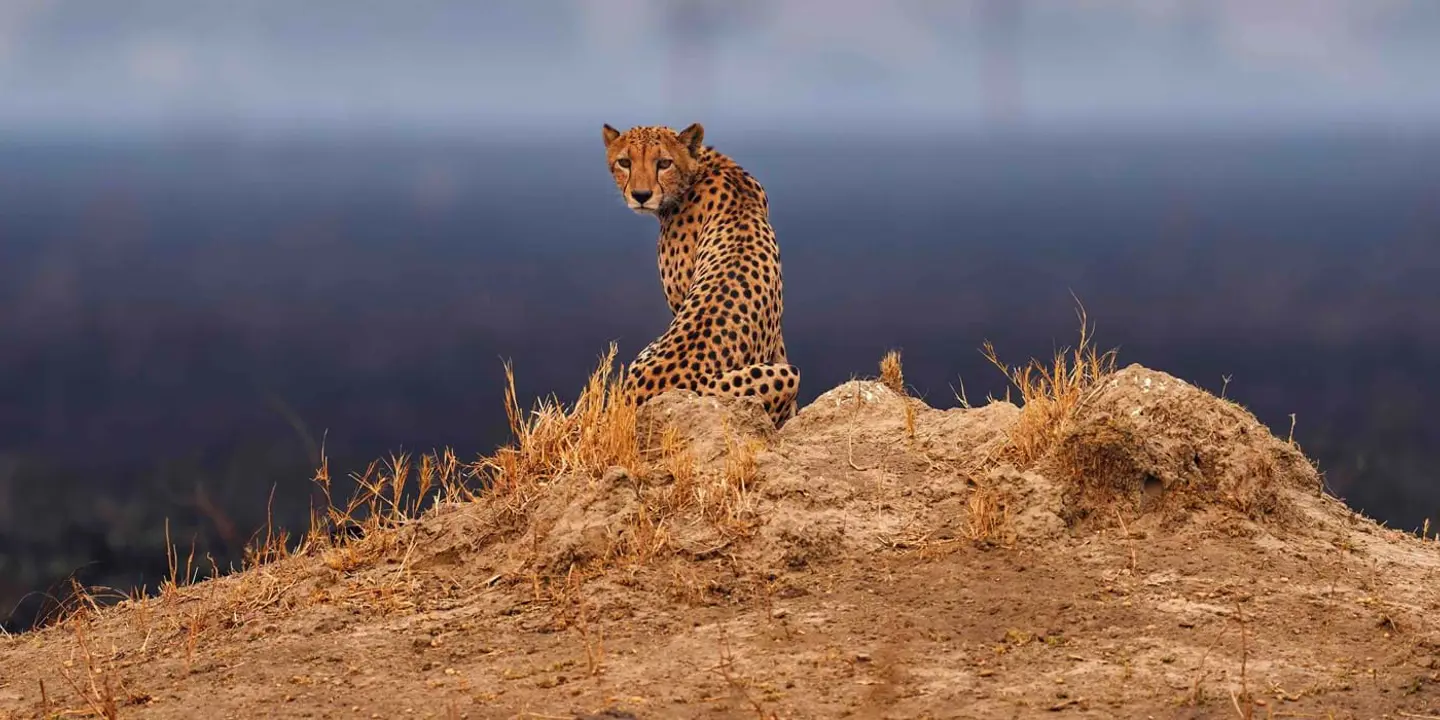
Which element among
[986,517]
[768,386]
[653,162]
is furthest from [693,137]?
[986,517]

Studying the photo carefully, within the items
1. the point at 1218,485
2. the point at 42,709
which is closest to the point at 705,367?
the point at 1218,485

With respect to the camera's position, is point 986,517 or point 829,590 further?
point 986,517

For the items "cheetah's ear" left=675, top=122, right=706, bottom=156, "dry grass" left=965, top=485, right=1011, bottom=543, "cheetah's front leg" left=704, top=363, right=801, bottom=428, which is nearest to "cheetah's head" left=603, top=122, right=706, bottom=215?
"cheetah's ear" left=675, top=122, right=706, bottom=156

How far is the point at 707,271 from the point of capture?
777 centimetres

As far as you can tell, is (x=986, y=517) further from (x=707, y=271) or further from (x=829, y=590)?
(x=707, y=271)

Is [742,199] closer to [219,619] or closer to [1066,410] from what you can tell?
[1066,410]

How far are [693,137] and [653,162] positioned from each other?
275 mm

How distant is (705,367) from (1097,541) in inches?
79.8

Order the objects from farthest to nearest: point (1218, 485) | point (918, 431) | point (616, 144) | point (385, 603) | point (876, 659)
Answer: point (616, 144) → point (918, 431) → point (1218, 485) → point (385, 603) → point (876, 659)

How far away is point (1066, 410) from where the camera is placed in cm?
657

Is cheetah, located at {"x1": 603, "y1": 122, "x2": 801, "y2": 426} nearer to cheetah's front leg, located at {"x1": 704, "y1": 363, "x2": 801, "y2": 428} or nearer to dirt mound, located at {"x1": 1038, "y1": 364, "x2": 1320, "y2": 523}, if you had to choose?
cheetah's front leg, located at {"x1": 704, "y1": 363, "x2": 801, "y2": 428}

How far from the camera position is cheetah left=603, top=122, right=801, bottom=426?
7.24 metres

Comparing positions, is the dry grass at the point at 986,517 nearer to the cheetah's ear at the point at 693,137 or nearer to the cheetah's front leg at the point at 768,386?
the cheetah's front leg at the point at 768,386

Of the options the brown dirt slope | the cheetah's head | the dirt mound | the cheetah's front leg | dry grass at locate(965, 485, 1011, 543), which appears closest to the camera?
the brown dirt slope
